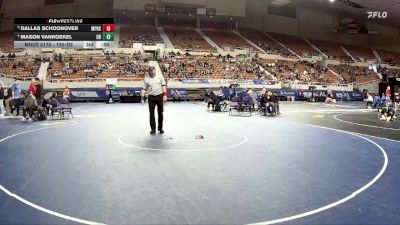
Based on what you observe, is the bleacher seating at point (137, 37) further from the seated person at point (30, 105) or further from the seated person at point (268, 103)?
the seated person at point (30, 105)

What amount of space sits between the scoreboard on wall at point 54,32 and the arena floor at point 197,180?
11.0 m

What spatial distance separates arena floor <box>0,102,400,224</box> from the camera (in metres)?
4.04

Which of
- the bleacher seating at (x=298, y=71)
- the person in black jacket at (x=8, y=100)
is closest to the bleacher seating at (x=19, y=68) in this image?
the person in black jacket at (x=8, y=100)

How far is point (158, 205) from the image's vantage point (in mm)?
→ 4305

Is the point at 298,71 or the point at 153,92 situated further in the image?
the point at 298,71

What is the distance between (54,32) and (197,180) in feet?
56.3

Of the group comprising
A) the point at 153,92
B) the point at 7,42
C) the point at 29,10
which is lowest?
the point at 153,92

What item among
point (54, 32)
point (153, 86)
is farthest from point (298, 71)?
point (153, 86)

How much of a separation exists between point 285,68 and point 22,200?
1751 inches

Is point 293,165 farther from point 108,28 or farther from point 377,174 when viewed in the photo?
point 108,28

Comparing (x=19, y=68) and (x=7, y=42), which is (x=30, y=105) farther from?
(x=7, y=42)

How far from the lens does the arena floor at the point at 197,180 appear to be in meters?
4.04

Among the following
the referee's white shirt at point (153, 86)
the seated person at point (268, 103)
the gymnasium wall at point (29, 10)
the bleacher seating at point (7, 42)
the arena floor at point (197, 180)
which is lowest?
the arena floor at point (197, 180)

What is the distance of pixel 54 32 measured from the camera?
1953 centimetres
